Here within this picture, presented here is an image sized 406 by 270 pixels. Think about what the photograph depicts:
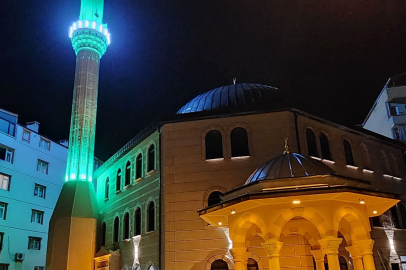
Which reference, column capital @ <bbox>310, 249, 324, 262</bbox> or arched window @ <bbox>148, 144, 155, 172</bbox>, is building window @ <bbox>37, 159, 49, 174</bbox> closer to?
arched window @ <bbox>148, 144, 155, 172</bbox>

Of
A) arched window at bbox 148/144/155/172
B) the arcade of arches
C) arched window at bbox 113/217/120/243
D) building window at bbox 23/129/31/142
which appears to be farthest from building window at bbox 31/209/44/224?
the arcade of arches

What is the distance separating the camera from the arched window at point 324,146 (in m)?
16.3

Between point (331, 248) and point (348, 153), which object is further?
point (348, 153)

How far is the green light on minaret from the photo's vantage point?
21.5 metres

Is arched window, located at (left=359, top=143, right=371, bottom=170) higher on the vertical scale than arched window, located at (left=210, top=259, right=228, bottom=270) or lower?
higher

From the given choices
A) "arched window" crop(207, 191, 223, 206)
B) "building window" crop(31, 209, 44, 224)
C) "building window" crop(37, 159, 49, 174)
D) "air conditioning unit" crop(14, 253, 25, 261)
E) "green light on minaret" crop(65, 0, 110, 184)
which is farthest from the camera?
"building window" crop(37, 159, 49, 174)

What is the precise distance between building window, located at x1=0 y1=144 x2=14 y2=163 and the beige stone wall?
7541 mm

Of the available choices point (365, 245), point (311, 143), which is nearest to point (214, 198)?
point (311, 143)

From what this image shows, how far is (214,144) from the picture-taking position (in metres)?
15.7

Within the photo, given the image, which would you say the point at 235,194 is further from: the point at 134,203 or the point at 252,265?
the point at 134,203

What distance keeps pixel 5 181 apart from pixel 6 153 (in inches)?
71.7

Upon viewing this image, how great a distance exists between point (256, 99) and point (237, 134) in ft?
10.1

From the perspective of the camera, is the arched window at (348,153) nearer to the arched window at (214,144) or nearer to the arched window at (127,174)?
the arched window at (214,144)

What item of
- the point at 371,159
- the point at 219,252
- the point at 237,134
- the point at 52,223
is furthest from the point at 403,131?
the point at 52,223
